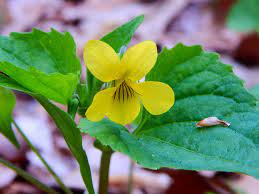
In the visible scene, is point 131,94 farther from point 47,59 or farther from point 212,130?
point 47,59

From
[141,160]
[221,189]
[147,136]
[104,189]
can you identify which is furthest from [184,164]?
[221,189]

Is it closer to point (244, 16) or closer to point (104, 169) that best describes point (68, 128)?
point (104, 169)

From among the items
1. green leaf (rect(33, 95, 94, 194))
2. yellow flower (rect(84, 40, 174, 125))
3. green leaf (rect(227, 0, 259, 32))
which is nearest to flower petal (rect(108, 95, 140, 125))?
yellow flower (rect(84, 40, 174, 125))

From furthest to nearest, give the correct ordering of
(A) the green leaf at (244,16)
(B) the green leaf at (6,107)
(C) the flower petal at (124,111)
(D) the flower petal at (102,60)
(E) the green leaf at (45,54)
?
(A) the green leaf at (244,16), (B) the green leaf at (6,107), (E) the green leaf at (45,54), (C) the flower petal at (124,111), (D) the flower petal at (102,60)

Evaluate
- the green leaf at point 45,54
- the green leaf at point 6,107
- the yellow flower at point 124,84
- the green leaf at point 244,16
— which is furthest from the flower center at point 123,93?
the green leaf at point 244,16

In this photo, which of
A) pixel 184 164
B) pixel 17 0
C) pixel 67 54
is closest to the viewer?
pixel 184 164

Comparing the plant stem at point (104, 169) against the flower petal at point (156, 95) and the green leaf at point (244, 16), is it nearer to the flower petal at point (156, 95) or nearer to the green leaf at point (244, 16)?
the flower petal at point (156, 95)
